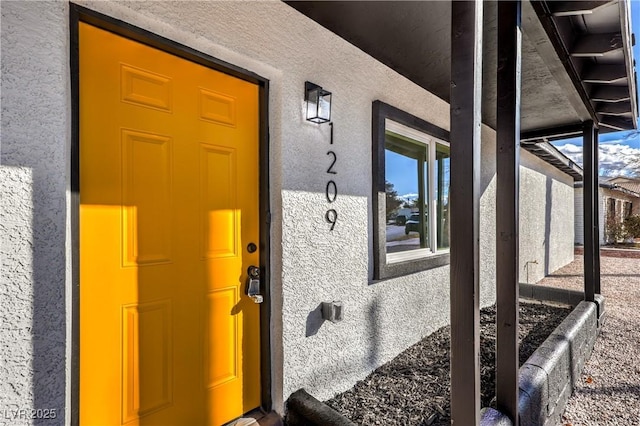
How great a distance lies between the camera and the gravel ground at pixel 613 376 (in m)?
2.77

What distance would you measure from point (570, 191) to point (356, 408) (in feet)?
45.3

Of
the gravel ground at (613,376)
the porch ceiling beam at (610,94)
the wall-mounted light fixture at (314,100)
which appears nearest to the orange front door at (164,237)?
the wall-mounted light fixture at (314,100)

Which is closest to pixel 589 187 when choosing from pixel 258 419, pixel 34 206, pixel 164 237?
pixel 258 419

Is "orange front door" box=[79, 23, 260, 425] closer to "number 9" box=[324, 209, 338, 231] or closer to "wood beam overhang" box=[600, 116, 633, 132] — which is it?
"number 9" box=[324, 209, 338, 231]

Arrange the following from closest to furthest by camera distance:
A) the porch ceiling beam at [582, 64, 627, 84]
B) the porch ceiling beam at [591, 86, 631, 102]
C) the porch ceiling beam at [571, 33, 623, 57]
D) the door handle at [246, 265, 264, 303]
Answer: the door handle at [246, 265, 264, 303] → the porch ceiling beam at [571, 33, 623, 57] → the porch ceiling beam at [582, 64, 627, 84] → the porch ceiling beam at [591, 86, 631, 102]

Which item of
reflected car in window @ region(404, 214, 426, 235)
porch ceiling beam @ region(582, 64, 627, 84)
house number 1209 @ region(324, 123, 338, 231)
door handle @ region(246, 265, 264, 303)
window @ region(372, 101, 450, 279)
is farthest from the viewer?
reflected car in window @ region(404, 214, 426, 235)

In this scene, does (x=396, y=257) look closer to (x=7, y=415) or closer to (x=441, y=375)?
(x=441, y=375)

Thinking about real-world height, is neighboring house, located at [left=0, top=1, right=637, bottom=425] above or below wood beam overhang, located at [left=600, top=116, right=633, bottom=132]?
below

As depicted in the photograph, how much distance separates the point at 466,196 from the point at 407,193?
2292mm

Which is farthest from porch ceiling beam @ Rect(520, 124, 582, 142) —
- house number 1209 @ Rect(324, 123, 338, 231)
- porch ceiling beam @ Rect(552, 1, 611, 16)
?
house number 1209 @ Rect(324, 123, 338, 231)

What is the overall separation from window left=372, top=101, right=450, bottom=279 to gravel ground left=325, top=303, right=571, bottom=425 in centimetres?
85

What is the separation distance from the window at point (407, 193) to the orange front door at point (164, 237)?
129 centimetres

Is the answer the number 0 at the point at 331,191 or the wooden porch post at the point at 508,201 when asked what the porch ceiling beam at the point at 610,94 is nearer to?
the wooden porch post at the point at 508,201

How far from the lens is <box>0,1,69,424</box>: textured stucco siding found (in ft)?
4.19
